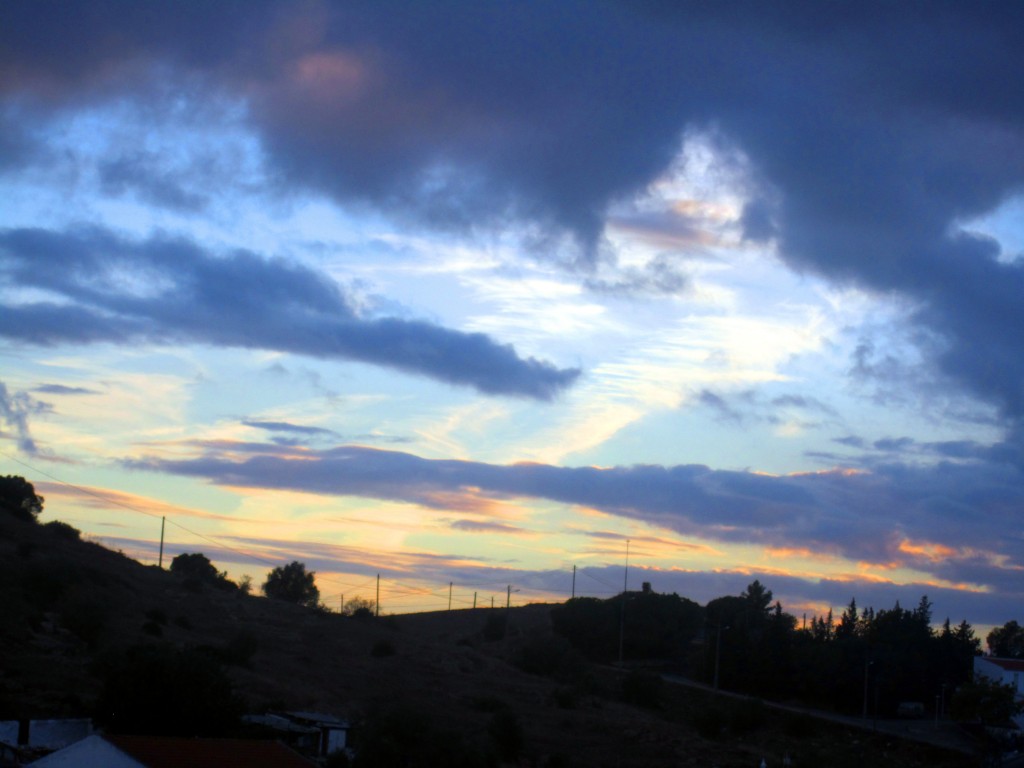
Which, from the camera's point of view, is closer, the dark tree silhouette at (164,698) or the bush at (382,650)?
the dark tree silhouette at (164,698)

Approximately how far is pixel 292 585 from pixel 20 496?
38197 millimetres

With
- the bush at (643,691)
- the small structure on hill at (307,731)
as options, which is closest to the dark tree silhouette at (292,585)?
the bush at (643,691)

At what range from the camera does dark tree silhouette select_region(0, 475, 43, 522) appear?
96188 millimetres

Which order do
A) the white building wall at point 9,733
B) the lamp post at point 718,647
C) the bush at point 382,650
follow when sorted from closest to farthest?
1. the white building wall at point 9,733
2. the bush at point 382,650
3. the lamp post at point 718,647

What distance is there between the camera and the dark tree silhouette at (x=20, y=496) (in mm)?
96188

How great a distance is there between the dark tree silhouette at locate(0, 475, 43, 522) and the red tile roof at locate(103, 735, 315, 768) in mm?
67824

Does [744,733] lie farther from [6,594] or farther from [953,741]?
[6,594]

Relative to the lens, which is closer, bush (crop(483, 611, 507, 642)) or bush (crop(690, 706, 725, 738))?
bush (crop(690, 706, 725, 738))

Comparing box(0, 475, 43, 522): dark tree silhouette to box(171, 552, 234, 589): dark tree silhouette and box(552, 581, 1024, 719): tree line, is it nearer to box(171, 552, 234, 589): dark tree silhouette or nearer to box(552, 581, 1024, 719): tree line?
box(171, 552, 234, 589): dark tree silhouette

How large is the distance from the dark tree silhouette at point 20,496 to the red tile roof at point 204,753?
67.8m

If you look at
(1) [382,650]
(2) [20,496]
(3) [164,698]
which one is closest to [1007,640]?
(1) [382,650]

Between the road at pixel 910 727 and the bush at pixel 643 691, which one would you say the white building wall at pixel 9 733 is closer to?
the road at pixel 910 727

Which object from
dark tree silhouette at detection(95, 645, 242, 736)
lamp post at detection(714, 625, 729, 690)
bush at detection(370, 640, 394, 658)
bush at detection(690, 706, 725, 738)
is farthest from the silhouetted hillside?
lamp post at detection(714, 625, 729, 690)

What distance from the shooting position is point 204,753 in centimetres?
3253
